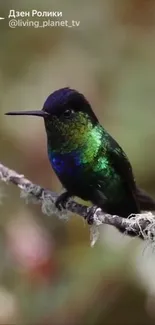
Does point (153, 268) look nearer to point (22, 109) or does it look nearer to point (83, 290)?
point (83, 290)

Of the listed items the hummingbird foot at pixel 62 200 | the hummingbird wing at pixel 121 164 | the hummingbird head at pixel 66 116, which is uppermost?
the hummingbird head at pixel 66 116

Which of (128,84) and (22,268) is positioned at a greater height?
(128,84)

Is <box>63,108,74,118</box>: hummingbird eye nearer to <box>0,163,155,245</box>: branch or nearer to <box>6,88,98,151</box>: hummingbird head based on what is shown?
<box>6,88,98,151</box>: hummingbird head

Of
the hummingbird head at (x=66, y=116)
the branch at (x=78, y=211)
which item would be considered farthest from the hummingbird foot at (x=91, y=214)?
the hummingbird head at (x=66, y=116)

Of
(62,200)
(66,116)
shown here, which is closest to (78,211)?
(62,200)

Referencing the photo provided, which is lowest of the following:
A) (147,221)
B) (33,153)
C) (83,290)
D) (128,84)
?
(83,290)

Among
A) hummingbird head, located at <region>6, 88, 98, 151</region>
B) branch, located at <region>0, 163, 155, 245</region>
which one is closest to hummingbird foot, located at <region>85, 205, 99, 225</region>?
branch, located at <region>0, 163, 155, 245</region>

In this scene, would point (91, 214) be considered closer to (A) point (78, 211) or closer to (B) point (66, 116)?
(A) point (78, 211)

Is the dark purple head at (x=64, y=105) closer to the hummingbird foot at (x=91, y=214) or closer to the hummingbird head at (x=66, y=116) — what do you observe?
the hummingbird head at (x=66, y=116)

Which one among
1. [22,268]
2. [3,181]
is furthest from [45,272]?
[3,181]
